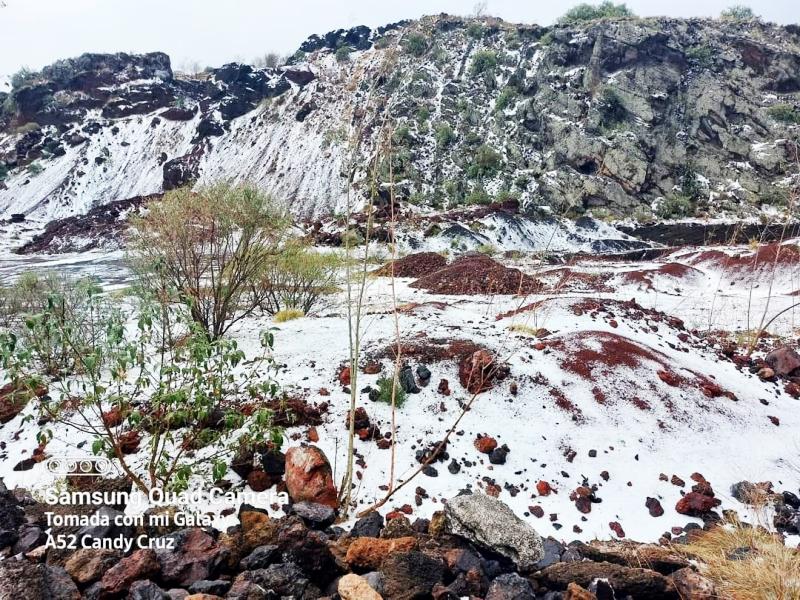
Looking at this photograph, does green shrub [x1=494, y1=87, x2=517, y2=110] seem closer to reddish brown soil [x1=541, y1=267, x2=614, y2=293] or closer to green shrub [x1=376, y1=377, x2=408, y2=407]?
reddish brown soil [x1=541, y1=267, x2=614, y2=293]

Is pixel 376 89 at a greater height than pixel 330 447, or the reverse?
pixel 376 89

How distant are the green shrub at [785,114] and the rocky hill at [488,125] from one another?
0.11 m

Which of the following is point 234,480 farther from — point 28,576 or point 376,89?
point 376,89

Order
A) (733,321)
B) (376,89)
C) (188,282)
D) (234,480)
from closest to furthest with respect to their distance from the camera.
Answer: (376,89) < (234,480) < (188,282) < (733,321)

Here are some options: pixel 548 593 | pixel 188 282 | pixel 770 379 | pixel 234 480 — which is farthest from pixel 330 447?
pixel 770 379

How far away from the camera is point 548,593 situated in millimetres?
2082

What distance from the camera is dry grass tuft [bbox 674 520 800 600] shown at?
180 cm

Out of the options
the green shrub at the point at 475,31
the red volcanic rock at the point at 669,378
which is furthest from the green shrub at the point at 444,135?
the red volcanic rock at the point at 669,378

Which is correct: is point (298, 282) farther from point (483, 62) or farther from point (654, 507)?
point (483, 62)

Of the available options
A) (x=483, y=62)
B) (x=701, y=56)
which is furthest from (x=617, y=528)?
(x=701, y=56)

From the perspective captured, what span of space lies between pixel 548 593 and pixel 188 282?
5.38 m

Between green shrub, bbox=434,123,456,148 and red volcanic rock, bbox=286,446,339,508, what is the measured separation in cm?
3414

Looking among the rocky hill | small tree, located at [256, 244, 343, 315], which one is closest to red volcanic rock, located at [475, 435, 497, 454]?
small tree, located at [256, 244, 343, 315]

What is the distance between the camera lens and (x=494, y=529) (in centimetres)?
239
